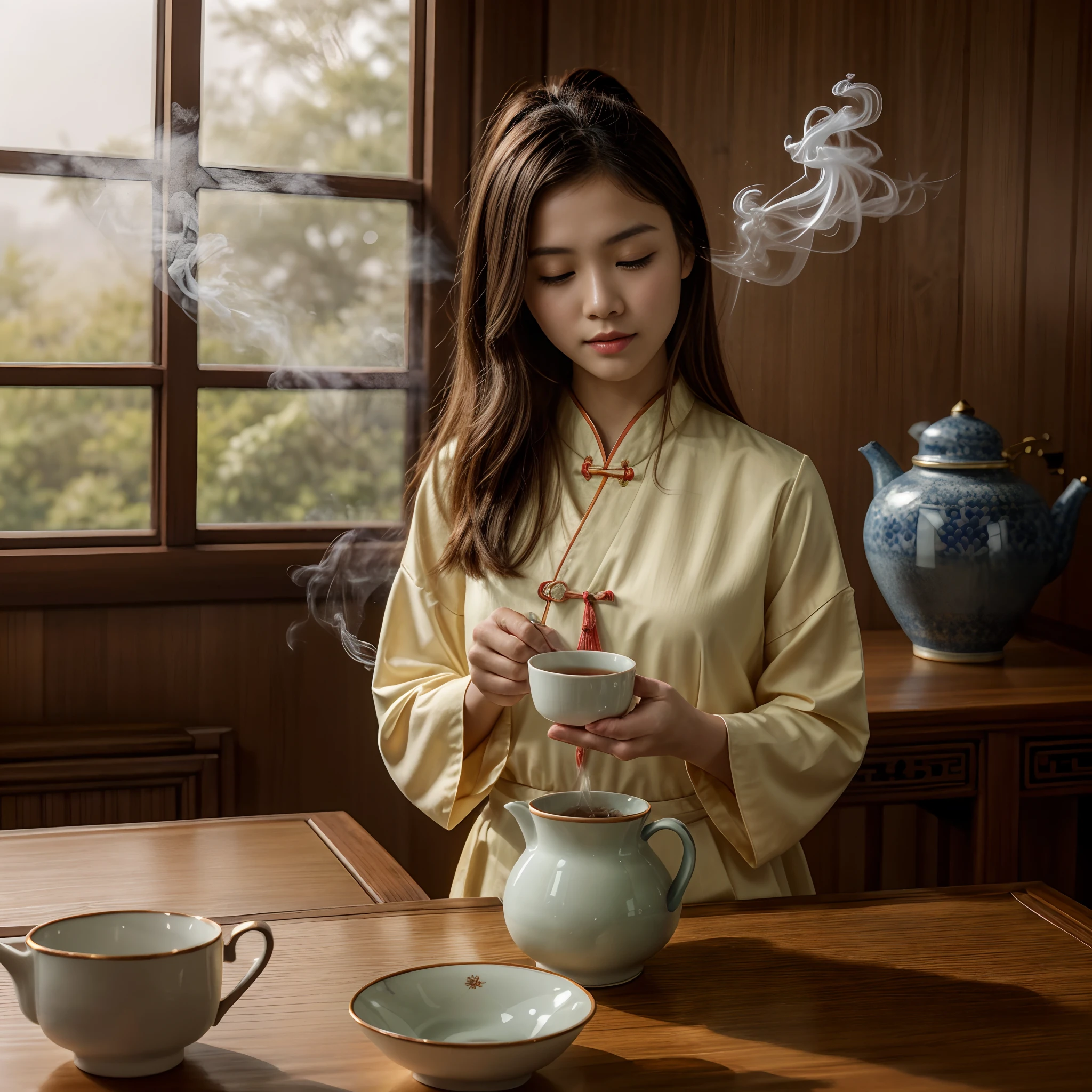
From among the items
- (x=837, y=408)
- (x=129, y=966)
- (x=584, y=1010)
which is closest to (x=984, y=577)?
(x=837, y=408)

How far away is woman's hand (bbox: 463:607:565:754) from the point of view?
126 cm

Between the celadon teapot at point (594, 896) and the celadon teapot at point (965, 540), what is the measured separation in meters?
1.37

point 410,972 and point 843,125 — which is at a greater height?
point 843,125

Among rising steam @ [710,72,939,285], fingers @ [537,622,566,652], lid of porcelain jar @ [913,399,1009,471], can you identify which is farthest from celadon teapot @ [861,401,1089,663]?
fingers @ [537,622,566,652]

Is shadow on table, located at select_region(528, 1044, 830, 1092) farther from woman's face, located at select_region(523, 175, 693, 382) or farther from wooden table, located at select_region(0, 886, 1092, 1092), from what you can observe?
woman's face, located at select_region(523, 175, 693, 382)

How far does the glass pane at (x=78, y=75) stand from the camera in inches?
88.7

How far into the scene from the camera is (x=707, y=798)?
1354 mm

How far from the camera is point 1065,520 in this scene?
7.64 feet

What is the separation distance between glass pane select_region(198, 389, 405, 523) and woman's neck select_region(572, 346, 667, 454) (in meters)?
1.03

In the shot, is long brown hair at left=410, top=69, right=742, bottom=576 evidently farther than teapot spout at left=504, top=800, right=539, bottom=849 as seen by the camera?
Yes

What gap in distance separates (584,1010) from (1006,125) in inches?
89.8

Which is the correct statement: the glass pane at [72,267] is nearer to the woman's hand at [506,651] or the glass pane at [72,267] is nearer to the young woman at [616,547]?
the young woman at [616,547]

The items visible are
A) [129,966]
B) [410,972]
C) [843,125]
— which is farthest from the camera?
[843,125]

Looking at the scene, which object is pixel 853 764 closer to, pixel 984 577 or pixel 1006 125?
pixel 984 577
